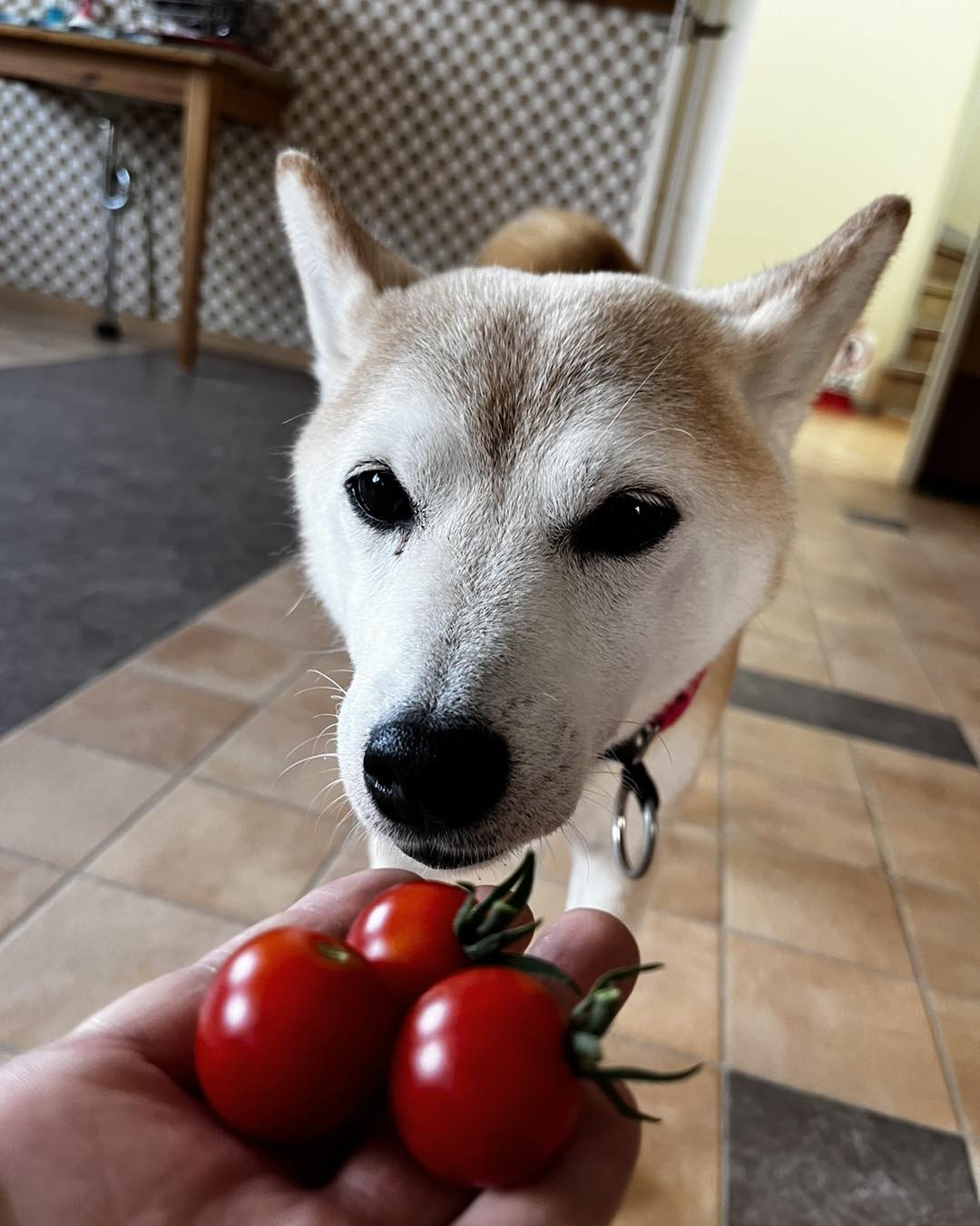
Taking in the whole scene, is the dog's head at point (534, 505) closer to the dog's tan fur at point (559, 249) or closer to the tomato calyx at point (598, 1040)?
the tomato calyx at point (598, 1040)

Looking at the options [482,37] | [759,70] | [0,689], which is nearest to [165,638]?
[0,689]

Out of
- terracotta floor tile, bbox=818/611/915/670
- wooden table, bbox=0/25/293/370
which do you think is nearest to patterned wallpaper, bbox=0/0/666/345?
wooden table, bbox=0/25/293/370

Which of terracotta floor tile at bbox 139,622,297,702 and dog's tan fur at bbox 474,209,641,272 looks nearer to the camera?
dog's tan fur at bbox 474,209,641,272

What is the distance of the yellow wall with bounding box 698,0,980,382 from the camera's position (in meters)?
7.89

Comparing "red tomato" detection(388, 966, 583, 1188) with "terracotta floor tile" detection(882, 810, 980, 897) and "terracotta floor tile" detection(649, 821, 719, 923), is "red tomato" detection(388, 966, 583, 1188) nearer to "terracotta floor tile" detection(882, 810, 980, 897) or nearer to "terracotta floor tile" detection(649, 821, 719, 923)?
"terracotta floor tile" detection(649, 821, 719, 923)

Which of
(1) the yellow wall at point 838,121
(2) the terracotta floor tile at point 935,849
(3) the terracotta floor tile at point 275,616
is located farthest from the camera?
(1) the yellow wall at point 838,121

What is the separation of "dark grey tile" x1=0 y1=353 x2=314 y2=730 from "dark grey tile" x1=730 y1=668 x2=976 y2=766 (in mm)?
1409

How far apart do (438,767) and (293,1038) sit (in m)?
0.26

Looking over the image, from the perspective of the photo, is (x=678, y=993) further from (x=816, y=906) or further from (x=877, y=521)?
(x=877, y=521)

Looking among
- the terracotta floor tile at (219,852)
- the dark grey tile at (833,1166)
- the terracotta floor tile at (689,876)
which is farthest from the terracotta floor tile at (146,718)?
the dark grey tile at (833,1166)

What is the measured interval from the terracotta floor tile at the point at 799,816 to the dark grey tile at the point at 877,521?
9.53ft

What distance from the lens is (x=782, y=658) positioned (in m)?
2.83

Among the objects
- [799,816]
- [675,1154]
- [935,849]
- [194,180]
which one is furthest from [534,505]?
[194,180]

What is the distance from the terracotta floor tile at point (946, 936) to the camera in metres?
1.60
